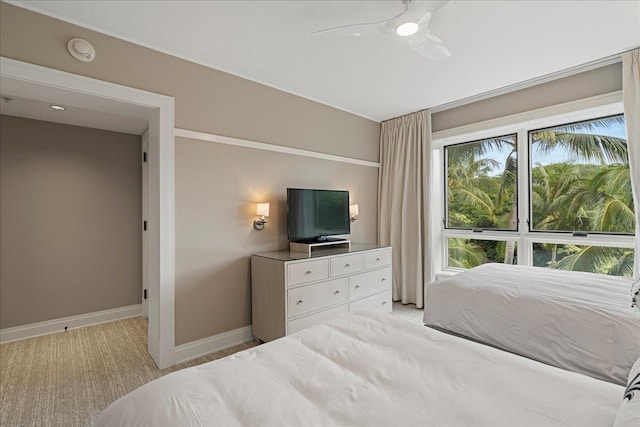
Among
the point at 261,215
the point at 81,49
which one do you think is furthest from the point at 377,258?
the point at 81,49

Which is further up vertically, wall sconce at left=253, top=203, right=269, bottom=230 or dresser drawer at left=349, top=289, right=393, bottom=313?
wall sconce at left=253, top=203, right=269, bottom=230

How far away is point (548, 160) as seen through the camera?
3.46 m

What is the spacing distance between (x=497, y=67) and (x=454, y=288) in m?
2.17

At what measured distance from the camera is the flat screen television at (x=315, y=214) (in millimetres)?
3268

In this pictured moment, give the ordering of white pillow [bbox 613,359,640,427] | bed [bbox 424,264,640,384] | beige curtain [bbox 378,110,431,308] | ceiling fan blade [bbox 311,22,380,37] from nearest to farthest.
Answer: white pillow [bbox 613,359,640,427] → bed [bbox 424,264,640,384] → ceiling fan blade [bbox 311,22,380,37] → beige curtain [bbox 378,110,431,308]

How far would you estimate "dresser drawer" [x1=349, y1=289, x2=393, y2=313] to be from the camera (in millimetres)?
3309

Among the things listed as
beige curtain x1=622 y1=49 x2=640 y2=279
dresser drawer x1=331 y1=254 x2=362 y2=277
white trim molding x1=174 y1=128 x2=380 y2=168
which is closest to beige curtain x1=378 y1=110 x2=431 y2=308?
white trim molding x1=174 y1=128 x2=380 y2=168

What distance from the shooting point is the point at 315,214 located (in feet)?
11.3

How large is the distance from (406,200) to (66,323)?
4.42 m

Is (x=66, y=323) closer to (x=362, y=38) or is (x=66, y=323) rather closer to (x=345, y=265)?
(x=345, y=265)

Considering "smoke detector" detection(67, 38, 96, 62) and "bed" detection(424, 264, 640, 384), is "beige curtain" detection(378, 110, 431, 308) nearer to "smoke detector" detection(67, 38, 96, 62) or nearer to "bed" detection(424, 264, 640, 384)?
"bed" detection(424, 264, 640, 384)

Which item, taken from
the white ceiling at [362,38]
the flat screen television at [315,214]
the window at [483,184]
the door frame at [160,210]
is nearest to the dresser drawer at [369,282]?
the flat screen television at [315,214]

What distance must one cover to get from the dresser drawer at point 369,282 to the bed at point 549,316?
0.94 m

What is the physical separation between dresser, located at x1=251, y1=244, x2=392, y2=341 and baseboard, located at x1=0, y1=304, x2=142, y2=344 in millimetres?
1970
